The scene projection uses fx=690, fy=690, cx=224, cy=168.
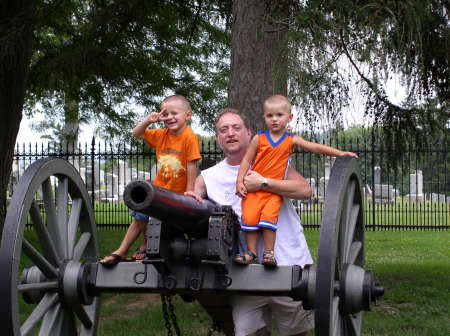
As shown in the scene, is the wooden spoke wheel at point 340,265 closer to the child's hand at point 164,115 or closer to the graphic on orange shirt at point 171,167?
the graphic on orange shirt at point 171,167

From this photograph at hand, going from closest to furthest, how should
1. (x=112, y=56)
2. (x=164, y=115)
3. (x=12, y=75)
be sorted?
(x=164, y=115)
(x=12, y=75)
(x=112, y=56)

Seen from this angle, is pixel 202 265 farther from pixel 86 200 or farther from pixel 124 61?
pixel 124 61

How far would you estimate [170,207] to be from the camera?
3205 millimetres

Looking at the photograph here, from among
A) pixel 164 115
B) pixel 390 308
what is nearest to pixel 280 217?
pixel 164 115

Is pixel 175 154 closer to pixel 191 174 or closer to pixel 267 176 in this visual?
pixel 191 174

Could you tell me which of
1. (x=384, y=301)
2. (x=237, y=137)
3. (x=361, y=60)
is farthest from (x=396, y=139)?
(x=237, y=137)

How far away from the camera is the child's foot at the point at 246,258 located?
11.8 ft

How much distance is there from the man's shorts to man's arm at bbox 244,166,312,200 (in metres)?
0.61

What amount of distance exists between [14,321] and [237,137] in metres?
1.64

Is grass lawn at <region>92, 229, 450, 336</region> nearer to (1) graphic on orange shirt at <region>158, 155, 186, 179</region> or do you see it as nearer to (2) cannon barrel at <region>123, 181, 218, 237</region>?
(1) graphic on orange shirt at <region>158, 155, 186, 179</region>

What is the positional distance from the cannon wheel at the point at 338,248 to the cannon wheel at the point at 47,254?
1.40 meters

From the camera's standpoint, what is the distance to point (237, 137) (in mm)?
4074

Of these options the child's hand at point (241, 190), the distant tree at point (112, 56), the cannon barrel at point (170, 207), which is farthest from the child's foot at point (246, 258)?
the distant tree at point (112, 56)

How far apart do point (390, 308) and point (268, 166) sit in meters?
3.95
